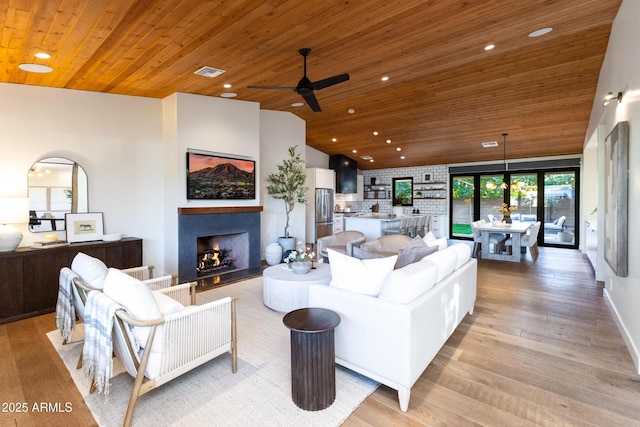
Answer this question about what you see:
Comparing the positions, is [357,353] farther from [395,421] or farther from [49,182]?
[49,182]

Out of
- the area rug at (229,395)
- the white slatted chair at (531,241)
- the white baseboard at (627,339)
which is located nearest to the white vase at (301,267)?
the area rug at (229,395)

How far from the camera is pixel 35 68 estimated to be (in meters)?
3.63

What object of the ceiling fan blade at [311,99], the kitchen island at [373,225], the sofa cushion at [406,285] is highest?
→ the ceiling fan blade at [311,99]

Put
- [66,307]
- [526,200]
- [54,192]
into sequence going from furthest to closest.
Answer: [526,200], [54,192], [66,307]

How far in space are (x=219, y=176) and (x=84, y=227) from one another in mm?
2064

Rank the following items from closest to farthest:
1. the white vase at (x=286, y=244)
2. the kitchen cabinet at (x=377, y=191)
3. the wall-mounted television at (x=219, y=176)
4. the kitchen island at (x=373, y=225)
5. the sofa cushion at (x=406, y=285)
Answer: the sofa cushion at (x=406, y=285), the wall-mounted television at (x=219, y=176), the white vase at (x=286, y=244), the kitchen island at (x=373, y=225), the kitchen cabinet at (x=377, y=191)

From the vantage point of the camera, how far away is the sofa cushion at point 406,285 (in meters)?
2.21

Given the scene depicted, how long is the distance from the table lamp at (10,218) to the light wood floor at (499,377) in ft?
2.98

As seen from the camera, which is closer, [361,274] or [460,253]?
[361,274]

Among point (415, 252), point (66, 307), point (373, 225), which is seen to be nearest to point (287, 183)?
point (373, 225)

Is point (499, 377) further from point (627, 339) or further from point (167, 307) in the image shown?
point (167, 307)

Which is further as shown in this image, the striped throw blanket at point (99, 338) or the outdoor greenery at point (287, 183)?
the outdoor greenery at point (287, 183)

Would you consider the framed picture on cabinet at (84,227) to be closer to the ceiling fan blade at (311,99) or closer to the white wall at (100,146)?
the white wall at (100,146)

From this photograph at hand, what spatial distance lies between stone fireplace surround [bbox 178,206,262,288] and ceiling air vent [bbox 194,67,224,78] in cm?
206
